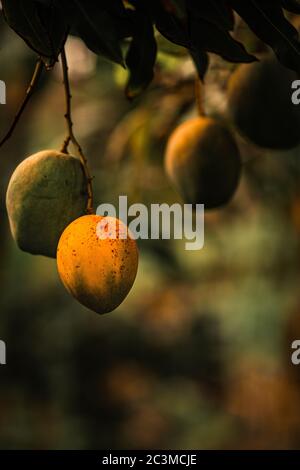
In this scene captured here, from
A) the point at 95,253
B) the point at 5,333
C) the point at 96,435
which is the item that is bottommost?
the point at 95,253

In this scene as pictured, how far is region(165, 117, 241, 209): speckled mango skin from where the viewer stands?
1240 mm

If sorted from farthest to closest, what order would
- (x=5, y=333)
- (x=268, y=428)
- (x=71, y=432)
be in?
(x=268, y=428), (x=71, y=432), (x=5, y=333)

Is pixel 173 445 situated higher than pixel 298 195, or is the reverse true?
pixel 298 195

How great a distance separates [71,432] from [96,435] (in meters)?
0.08

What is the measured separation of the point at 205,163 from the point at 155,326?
1629 mm

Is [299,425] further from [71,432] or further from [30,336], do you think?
[30,336]

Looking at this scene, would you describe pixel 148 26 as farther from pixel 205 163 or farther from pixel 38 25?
pixel 205 163

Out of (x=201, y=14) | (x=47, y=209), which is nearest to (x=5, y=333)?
(x=47, y=209)

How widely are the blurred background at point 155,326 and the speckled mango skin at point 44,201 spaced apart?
1.02 meters

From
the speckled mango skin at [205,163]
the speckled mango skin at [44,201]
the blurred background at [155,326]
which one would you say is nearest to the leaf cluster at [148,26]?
the speckled mango skin at [44,201]

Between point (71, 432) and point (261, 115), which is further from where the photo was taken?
point (71, 432)

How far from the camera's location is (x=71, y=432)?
2.85 metres

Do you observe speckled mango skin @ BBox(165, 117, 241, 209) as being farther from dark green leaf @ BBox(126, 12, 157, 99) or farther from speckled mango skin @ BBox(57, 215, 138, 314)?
speckled mango skin @ BBox(57, 215, 138, 314)

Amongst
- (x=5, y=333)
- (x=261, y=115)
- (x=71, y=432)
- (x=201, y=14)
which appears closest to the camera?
(x=201, y=14)
